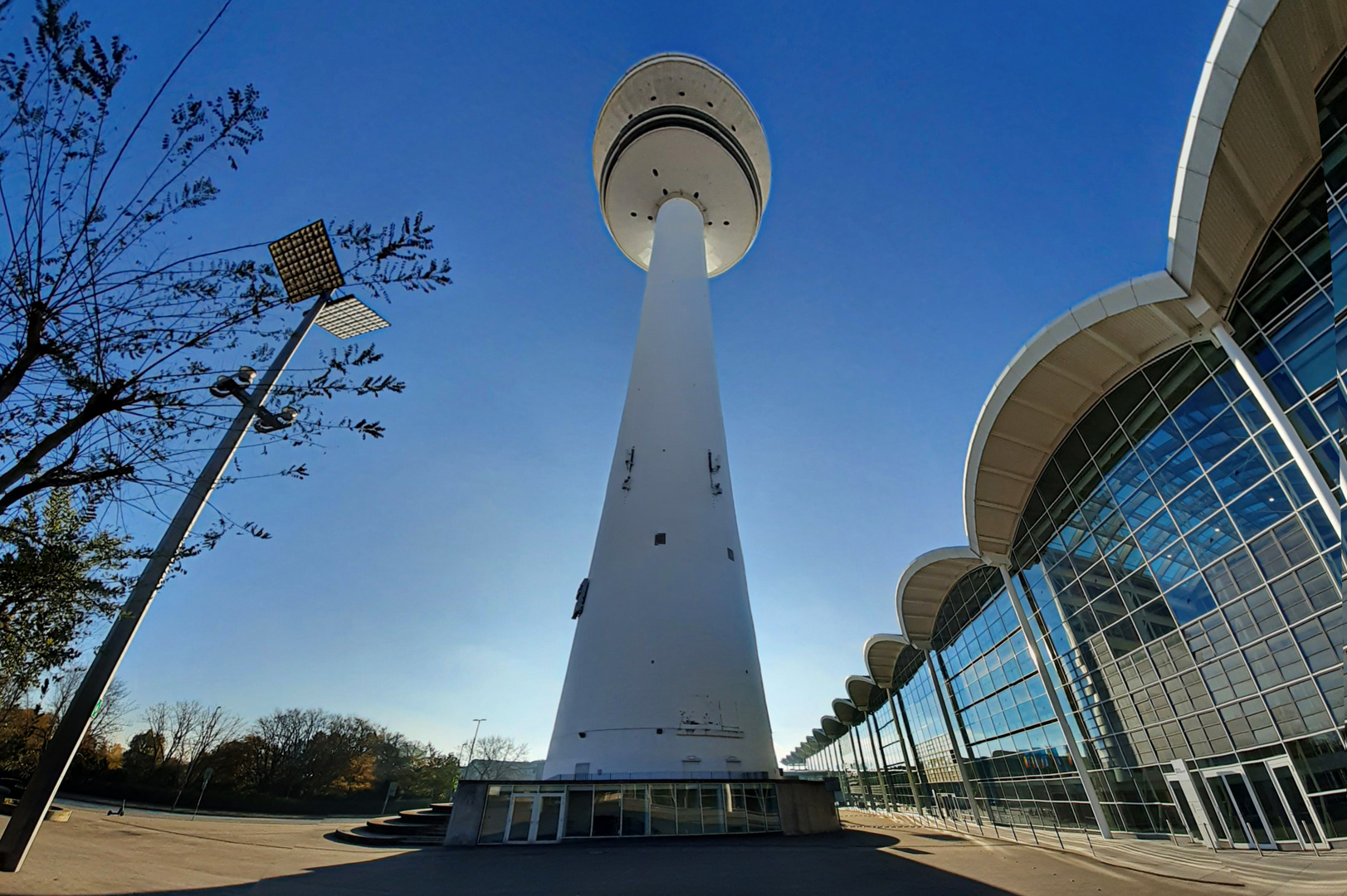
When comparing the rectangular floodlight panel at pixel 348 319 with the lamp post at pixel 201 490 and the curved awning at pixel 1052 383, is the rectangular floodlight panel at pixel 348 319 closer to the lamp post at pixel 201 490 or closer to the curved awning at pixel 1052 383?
the lamp post at pixel 201 490

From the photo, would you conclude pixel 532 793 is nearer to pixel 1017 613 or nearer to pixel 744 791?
pixel 744 791

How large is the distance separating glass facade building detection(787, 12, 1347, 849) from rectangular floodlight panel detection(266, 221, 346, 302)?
13.2 meters

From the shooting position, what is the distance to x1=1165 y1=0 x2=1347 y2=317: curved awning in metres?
9.64

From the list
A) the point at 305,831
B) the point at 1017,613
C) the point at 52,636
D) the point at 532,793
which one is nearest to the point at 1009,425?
the point at 1017,613

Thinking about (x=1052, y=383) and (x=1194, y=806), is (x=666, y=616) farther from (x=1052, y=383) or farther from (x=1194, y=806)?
(x=1194, y=806)

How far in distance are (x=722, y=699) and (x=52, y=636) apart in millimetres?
14481

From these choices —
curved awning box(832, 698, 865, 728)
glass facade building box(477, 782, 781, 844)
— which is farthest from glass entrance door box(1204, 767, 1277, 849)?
curved awning box(832, 698, 865, 728)

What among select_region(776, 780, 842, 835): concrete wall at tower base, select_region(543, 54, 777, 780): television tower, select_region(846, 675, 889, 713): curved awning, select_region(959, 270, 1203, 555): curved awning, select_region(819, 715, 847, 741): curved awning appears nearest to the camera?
select_region(959, 270, 1203, 555): curved awning

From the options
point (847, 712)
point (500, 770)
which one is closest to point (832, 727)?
point (847, 712)

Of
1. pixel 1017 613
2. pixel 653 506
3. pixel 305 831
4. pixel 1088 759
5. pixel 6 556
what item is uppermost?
pixel 653 506

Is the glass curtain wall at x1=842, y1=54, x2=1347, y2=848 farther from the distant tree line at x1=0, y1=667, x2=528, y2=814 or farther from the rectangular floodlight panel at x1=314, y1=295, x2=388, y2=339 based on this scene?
the distant tree line at x1=0, y1=667, x2=528, y2=814

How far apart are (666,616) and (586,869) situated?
824 cm

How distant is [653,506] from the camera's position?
67.5 feet

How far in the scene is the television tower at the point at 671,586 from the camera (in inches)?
639
